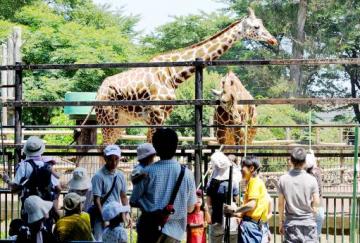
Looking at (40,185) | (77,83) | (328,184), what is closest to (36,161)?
(40,185)

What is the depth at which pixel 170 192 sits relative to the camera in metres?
5.82

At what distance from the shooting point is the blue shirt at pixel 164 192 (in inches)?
229

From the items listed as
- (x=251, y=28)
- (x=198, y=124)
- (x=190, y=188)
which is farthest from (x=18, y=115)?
(x=251, y=28)

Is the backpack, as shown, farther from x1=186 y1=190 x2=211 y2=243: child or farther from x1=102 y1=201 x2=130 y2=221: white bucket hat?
x1=186 y1=190 x2=211 y2=243: child

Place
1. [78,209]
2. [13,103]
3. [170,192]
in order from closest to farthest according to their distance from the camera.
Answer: [170,192] < [78,209] < [13,103]

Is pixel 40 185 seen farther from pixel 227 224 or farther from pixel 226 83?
pixel 226 83

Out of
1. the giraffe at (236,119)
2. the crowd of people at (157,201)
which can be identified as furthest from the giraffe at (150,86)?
the crowd of people at (157,201)

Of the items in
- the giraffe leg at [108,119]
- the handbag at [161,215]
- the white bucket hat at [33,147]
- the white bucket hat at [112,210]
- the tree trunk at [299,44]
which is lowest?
the white bucket hat at [112,210]

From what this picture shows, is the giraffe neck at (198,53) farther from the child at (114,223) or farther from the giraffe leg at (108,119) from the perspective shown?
the child at (114,223)

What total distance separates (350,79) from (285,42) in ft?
12.2

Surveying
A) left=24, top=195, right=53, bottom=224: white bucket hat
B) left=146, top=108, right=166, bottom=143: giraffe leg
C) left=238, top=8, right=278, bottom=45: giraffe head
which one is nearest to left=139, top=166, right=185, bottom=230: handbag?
left=24, top=195, right=53, bottom=224: white bucket hat

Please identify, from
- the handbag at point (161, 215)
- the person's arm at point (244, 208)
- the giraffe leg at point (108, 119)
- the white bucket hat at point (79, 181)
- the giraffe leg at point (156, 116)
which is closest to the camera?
the handbag at point (161, 215)

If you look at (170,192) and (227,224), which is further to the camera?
(227,224)

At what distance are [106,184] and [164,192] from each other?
154 centimetres
